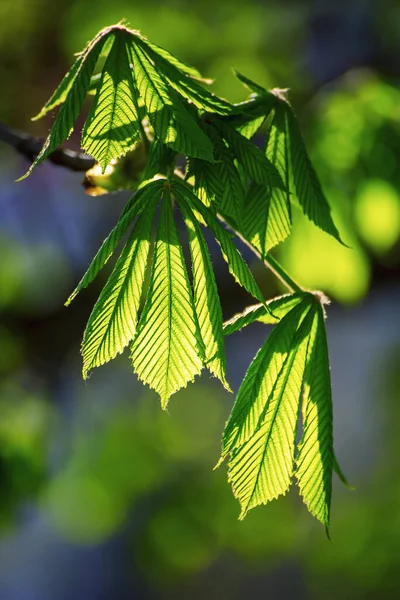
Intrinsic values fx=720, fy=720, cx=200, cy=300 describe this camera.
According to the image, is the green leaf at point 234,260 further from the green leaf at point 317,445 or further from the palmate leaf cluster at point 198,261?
the green leaf at point 317,445

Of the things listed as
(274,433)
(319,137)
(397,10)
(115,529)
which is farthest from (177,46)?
(274,433)

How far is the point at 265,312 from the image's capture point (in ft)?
2.56

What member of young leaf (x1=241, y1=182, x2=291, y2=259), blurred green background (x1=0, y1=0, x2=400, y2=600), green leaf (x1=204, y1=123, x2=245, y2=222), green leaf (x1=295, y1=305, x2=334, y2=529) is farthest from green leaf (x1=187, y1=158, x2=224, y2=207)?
blurred green background (x1=0, y1=0, x2=400, y2=600)

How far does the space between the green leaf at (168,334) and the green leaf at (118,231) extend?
0.16 feet

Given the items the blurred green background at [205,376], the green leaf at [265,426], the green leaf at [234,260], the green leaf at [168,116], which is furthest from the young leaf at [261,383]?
the blurred green background at [205,376]

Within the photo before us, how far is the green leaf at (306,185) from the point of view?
32.0 inches

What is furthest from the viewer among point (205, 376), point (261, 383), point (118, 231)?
point (205, 376)

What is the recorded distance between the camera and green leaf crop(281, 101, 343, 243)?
2.66ft

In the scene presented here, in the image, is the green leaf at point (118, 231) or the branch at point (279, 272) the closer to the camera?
the green leaf at point (118, 231)

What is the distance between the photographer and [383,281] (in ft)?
7.45

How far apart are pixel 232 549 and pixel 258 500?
3.56 m

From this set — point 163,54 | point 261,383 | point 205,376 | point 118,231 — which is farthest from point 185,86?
point 205,376

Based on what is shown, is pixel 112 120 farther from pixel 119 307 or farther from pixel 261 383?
pixel 261 383

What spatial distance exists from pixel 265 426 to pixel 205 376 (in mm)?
3240
